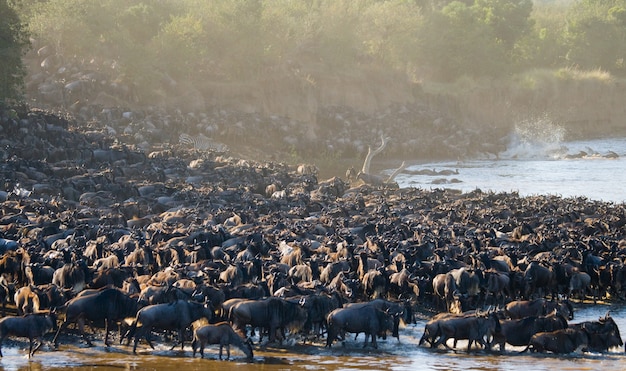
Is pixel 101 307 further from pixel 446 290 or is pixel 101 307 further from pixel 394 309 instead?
pixel 446 290

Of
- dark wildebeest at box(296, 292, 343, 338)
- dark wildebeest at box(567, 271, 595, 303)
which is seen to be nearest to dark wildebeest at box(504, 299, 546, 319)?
dark wildebeest at box(296, 292, 343, 338)

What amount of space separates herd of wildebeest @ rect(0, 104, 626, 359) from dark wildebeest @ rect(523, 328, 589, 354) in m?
0.02

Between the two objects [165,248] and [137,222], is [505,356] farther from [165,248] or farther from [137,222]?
[137,222]

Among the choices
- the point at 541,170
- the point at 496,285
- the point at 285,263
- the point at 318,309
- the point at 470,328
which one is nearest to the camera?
the point at 470,328

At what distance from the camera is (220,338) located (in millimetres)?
14828

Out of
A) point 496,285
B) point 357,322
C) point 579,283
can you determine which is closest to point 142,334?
point 357,322

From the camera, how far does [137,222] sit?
85.4ft

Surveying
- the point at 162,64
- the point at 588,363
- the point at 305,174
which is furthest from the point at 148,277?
the point at 162,64

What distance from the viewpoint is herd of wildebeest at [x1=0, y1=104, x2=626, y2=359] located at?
619 inches

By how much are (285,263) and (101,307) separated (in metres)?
5.64

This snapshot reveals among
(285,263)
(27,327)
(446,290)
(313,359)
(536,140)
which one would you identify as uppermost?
(536,140)

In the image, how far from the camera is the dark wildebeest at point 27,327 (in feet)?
48.1

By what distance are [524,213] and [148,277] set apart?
15.7m

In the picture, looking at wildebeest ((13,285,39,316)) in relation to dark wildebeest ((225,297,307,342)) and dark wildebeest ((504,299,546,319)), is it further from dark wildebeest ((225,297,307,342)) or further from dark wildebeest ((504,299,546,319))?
dark wildebeest ((504,299,546,319))
